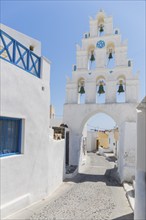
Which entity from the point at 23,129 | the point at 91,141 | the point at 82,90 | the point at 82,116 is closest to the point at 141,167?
the point at 23,129

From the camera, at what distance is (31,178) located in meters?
7.08

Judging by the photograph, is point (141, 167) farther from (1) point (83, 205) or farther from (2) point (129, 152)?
(2) point (129, 152)

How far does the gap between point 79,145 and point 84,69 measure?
544cm

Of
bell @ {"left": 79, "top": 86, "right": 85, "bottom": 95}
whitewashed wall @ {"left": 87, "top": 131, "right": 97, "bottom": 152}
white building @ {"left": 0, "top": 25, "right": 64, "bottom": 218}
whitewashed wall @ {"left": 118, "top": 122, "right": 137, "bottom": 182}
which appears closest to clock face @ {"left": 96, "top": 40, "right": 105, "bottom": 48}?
bell @ {"left": 79, "top": 86, "right": 85, "bottom": 95}

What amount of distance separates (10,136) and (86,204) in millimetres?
3630

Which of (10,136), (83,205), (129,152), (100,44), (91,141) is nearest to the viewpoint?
(10,136)

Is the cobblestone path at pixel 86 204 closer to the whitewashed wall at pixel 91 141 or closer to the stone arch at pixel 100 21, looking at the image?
the stone arch at pixel 100 21

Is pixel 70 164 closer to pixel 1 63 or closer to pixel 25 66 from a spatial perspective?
pixel 25 66

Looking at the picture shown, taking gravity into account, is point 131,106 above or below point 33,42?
below

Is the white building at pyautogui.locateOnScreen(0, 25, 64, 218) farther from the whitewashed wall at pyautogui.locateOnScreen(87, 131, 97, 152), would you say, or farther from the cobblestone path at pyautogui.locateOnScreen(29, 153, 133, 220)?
the whitewashed wall at pyautogui.locateOnScreen(87, 131, 97, 152)

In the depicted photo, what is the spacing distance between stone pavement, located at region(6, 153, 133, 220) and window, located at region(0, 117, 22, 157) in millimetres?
1804

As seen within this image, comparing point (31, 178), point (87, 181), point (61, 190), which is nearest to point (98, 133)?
point (87, 181)

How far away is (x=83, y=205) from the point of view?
7.45 m

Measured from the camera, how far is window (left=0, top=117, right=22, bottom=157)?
6020 mm
